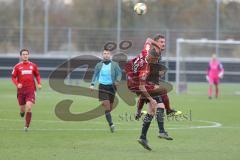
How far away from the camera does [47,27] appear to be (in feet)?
145

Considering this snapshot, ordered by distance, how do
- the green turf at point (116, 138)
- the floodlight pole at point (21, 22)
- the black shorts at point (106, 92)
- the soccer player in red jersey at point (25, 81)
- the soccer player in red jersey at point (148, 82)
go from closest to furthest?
the green turf at point (116, 138) < the soccer player in red jersey at point (148, 82) < the soccer player in red jersey at point (25, 81) < the black shorts at point (106, 92) < the floodlight pole at point (21, 22)

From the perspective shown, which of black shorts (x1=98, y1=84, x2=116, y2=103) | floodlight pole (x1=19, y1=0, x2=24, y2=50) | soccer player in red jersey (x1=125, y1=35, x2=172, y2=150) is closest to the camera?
soccer player in red jersey (x1=125, y1=35, x2=172, y2=150)

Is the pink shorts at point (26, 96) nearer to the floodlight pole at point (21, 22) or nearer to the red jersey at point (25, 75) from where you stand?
the red jersey at point (25, 75)

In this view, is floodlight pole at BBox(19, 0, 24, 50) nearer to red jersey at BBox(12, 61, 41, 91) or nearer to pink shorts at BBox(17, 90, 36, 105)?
red jersey at BBox(12, 61, 41, 91)

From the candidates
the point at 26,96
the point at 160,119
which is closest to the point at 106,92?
the point at 26,96

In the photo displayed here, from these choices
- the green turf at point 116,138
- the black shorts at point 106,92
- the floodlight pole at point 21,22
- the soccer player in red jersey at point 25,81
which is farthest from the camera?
the floodlight pole at point 21,22

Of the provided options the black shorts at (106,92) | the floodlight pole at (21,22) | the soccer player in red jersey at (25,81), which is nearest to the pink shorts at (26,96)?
the soccer player in red jersey at (25,81)

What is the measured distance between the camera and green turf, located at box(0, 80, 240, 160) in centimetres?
1310

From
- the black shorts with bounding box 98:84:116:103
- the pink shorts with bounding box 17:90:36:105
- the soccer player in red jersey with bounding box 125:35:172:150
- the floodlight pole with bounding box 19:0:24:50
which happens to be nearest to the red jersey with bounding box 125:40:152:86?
the soccer player in red jersey with bounding box 125:35:172:150

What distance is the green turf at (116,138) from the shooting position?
13.1 meters

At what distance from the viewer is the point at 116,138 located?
16.0 meters

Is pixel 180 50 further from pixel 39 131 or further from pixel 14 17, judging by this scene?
pixel 39 131

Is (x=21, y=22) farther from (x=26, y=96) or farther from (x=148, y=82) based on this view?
(x=148, y=82)

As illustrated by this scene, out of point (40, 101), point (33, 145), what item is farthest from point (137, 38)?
point (33, 145)
